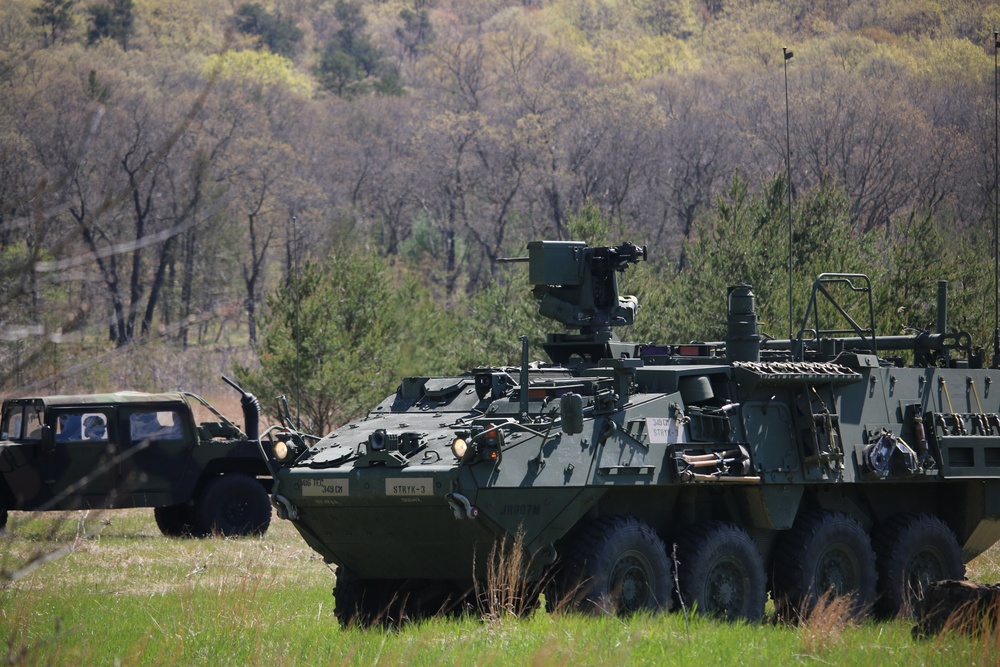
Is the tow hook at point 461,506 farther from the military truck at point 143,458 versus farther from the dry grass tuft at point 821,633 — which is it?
the military truck at point 143,458

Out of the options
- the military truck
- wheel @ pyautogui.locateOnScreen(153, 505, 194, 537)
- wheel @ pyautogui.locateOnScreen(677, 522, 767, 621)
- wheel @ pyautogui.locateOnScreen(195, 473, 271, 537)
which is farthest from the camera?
wheel @ pyautogui.locateOnScreen(153, 505, 194, 537)

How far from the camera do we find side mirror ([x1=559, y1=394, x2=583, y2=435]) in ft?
A: 29.8

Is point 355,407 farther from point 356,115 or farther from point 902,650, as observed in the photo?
point 356,115

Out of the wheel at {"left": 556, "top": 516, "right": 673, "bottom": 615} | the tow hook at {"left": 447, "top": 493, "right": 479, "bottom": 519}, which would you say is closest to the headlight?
the tow hook at {"left": 447, "top": 493, "right": 479, "bottom": 519}

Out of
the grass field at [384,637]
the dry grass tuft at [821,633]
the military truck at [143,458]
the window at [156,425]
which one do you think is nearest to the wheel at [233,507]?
the military truck at [143,458]

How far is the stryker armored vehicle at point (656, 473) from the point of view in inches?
367

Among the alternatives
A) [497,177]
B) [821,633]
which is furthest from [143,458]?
[497,177]

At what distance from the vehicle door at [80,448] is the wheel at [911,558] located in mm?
8978

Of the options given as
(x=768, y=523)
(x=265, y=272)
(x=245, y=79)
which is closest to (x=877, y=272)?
(x=768, y=523)

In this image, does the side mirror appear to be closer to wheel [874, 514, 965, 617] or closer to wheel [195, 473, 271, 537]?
wheel [874, 514, 965, 617]

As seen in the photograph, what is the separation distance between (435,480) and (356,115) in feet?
193

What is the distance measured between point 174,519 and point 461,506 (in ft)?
31.3

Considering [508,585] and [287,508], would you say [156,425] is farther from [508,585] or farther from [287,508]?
[508,585]

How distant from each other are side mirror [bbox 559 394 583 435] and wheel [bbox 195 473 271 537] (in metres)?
8.76
